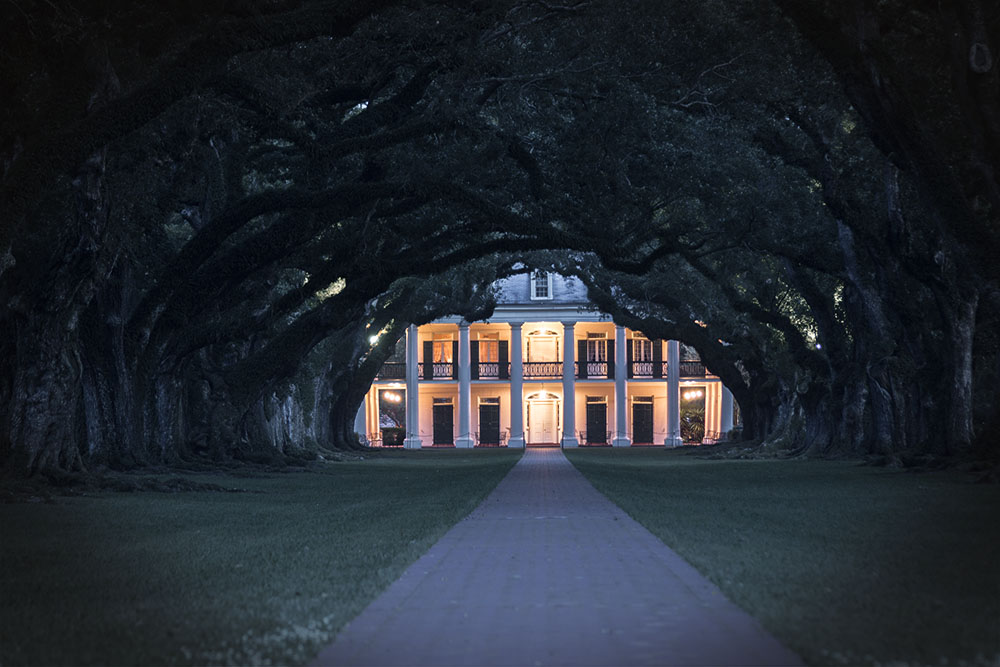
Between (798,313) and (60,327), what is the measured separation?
29556 millimetres

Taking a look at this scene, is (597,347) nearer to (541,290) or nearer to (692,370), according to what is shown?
(541,290)

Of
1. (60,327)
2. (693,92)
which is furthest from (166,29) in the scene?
(693,92)

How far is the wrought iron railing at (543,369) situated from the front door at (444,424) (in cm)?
545

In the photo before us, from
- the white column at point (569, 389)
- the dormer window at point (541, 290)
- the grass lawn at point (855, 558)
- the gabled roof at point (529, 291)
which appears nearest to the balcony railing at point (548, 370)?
the white column at point (569, 389)

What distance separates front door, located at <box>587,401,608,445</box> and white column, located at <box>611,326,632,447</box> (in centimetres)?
223

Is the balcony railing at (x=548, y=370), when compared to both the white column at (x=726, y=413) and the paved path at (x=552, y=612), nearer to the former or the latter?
the white column at (x=726, y=413)

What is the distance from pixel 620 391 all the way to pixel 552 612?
66701mm

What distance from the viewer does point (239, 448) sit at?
3191 centimetres

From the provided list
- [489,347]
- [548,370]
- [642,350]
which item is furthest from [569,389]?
[489,347]

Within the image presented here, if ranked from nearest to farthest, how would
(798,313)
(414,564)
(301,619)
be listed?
1. (301,619)
2. (414,564)
3. (798,313)

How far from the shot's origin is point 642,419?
77562 mm

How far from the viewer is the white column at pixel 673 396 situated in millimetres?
73375

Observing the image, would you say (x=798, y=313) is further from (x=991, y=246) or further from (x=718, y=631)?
(x=718, y=631)

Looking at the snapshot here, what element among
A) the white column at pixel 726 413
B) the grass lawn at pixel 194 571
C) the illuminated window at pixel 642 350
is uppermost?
the illuminated window at pixel 642 350
